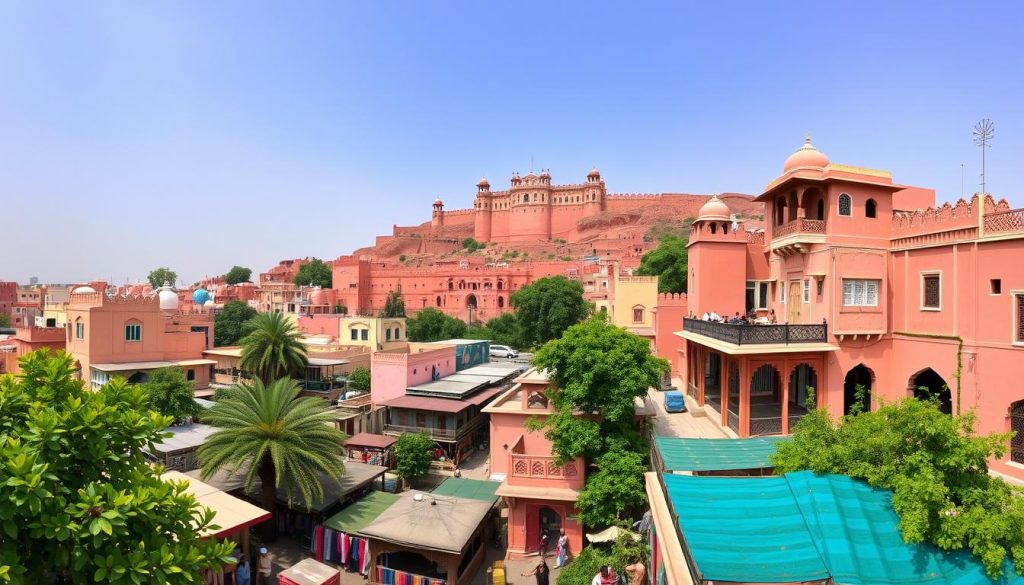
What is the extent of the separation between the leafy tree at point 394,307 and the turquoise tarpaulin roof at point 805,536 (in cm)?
5933

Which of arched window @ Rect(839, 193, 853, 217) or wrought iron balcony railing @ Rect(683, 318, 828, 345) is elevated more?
arched window @ Rect(839, 193, 853, 217)

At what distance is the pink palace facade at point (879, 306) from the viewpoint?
10.5 metres

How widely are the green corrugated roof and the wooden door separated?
901cm

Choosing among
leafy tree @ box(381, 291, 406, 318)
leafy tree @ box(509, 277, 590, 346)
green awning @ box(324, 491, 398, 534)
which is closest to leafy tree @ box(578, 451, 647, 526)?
green awning @ box(324, 491, 398, 534)

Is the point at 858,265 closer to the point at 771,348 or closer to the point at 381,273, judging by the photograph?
the point at 771,348

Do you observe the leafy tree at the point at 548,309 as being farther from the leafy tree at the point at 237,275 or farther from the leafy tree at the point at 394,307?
the leafy tree at the point at 237,275

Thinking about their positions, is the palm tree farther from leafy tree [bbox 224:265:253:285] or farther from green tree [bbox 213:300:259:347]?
leafy tree [bbox 224:265:253:285]

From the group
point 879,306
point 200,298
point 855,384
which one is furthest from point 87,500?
point 200,298

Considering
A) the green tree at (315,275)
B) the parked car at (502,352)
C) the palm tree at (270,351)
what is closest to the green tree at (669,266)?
the parked car at (502,352)

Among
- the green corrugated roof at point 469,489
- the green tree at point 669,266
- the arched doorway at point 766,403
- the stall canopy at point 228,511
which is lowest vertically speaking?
the green corrugated roof at point 469,489

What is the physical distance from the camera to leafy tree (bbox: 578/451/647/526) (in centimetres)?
1179

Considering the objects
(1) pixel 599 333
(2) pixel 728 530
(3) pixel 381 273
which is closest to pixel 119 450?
(2) pixel 728 530

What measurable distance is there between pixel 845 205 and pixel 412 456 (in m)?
14.4

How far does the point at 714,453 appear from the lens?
1005cm
